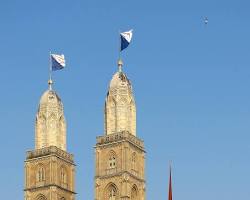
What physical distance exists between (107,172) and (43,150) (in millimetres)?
13076

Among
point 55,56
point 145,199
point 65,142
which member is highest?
point 55,56

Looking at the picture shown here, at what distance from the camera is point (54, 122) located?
16188 cm

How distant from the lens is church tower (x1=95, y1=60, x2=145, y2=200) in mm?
151875

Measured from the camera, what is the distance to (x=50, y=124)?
161250mm

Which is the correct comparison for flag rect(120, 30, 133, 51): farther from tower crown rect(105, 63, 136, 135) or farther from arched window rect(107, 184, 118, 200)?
arched window rect(107, 184, 118, 200)

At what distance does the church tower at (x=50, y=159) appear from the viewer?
156 meters

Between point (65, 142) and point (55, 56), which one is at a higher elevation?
point (55, 56)

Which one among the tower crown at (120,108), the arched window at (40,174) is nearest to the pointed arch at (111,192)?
the tower crown at (120,108)

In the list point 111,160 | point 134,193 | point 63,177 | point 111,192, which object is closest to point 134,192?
point 134,193

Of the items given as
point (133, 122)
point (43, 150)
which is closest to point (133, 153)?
point (133, 122)

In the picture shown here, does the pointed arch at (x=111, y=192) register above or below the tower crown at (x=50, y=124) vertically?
below

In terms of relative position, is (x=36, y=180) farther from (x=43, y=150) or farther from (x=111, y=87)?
(x=111, y=87)

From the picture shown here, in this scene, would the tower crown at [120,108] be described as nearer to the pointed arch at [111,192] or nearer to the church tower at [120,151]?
the church tower at [120,151]

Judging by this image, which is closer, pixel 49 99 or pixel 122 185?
pixel 122 185
